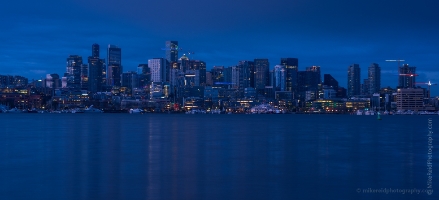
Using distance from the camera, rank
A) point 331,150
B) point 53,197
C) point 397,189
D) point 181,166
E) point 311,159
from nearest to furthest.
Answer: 1. point 53,197
2. point 397,189
3. point 181,166
4. point 311,159
5. point 331,150

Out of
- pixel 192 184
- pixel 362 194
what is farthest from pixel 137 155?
pixel 362 194

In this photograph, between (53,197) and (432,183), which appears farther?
(432,183)

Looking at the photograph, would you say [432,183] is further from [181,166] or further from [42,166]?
[42,166]

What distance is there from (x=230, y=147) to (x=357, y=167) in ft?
43.2

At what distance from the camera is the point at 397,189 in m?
20.0

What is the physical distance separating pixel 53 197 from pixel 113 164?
8.60 meters

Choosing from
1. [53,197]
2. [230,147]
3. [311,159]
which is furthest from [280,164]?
[53,197]

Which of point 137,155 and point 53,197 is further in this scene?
point 137,155

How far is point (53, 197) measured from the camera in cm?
1831

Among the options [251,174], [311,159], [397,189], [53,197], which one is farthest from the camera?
[311,159]

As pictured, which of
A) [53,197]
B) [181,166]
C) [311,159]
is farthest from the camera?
[311,159]

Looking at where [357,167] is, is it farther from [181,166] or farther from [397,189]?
[181,166]

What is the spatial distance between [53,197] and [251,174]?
930cm

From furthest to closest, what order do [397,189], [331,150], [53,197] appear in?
[331,150]
[397,189]
[53,197]
